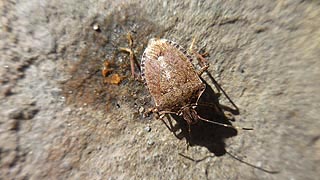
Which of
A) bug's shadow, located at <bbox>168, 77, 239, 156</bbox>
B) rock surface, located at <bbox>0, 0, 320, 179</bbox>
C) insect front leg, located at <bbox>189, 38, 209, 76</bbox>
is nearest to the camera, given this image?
rock surface, located at <bbox>0, 0, 320, 179</bbox>

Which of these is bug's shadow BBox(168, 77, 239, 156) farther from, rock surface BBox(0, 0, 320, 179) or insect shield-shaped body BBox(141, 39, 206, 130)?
insect shield-shaped body BBox(141, 39, 206, 130)

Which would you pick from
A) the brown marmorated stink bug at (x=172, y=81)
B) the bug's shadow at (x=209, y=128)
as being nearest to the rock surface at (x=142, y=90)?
the bug's shadow at (x=209, y=128)

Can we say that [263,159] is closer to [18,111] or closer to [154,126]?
[154,126]

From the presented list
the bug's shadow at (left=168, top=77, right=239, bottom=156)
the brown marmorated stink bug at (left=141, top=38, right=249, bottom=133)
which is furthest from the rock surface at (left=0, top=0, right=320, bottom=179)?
the brown marmorated stink bug at (left=141, top=38, right=249, bottom=133)

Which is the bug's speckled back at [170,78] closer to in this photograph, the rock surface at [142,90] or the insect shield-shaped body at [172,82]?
the insect shield-shaped body at [172,82]

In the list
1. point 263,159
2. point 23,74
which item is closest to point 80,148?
point 23,74

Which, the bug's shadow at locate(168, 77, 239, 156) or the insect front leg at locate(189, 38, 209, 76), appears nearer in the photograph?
the insect front leg at locate(189, 38, 209, 76)

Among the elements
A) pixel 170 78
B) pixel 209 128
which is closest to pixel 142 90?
pixel 170 78
